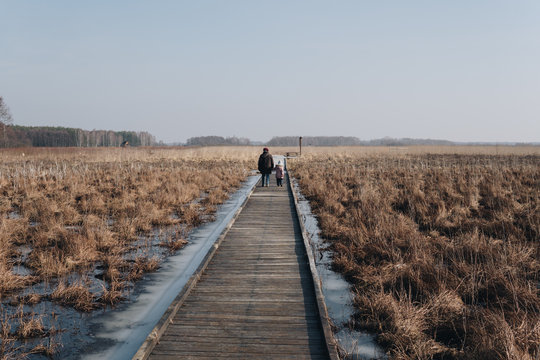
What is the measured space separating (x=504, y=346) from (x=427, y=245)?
3.72 metres

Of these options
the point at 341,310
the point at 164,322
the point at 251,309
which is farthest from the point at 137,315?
the point at 341,310

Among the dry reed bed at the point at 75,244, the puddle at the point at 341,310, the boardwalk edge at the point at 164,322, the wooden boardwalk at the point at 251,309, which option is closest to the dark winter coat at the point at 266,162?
the dry reed bed at the point at 75,244

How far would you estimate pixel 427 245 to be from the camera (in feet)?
23.1

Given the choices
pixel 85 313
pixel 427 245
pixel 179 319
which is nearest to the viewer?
pixel 179 319

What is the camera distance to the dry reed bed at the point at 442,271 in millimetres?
3812

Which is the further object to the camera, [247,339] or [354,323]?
[354,323]

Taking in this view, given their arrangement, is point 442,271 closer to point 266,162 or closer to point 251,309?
point 251,309

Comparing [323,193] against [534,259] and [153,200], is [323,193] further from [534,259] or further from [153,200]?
[534,259]

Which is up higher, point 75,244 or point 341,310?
point 75,244

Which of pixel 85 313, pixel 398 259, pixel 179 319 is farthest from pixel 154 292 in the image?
pixel 398 259

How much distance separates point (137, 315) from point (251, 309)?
173cm

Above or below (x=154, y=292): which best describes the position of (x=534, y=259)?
above

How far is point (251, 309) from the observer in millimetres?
4348

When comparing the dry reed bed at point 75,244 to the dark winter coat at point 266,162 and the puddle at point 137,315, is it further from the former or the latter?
the dark winter coat at point 266,162
